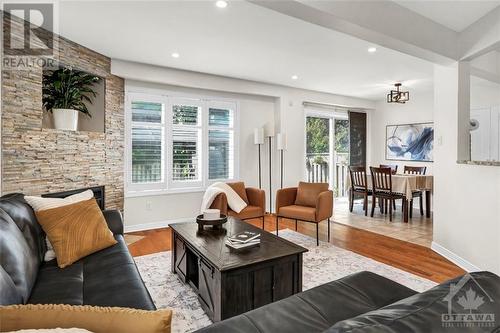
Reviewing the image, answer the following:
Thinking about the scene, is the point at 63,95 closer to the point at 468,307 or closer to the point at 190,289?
the point at 190,289

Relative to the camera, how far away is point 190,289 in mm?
2475

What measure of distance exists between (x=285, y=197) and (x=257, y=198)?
41 centimetres

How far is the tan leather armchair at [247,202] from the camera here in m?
3.69

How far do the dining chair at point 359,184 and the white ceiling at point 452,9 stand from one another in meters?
3.03

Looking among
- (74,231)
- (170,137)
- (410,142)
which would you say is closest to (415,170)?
(410,142)

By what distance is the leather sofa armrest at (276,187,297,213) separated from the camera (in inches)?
159

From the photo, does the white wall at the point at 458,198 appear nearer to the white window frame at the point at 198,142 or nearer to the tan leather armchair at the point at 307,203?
the tan leather armchair at the point at 307,203

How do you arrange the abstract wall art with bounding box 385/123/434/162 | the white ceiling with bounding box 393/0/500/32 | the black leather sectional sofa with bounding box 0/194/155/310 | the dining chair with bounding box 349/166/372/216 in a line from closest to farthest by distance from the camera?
the black leather sectional sofa with bounding box 0/194/155/310 < the white ceiling with bounding box 393/0/500/32 < the dining chair with bounding box 349/166/372/216 < the abstract wall art with bounding box 385/123/434/162

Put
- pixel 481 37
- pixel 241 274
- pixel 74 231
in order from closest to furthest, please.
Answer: pixel 241 274 < pixel 74 231 < pixel 481 37

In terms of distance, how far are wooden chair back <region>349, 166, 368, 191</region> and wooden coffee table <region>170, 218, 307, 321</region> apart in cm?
369

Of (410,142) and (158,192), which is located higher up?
(410,142)

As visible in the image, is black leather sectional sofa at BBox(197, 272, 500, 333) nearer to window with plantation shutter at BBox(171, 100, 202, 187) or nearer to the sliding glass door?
window with plantation shutter at BBox(171, 100, 202, 187)

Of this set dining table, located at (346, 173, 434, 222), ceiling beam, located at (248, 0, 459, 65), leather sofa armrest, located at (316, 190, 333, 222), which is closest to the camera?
ceiling beam, located at (248, 0, 459, 65)

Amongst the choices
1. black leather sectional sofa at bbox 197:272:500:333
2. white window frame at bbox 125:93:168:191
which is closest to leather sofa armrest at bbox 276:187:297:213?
white window frame at bbox 125:93:168:191
